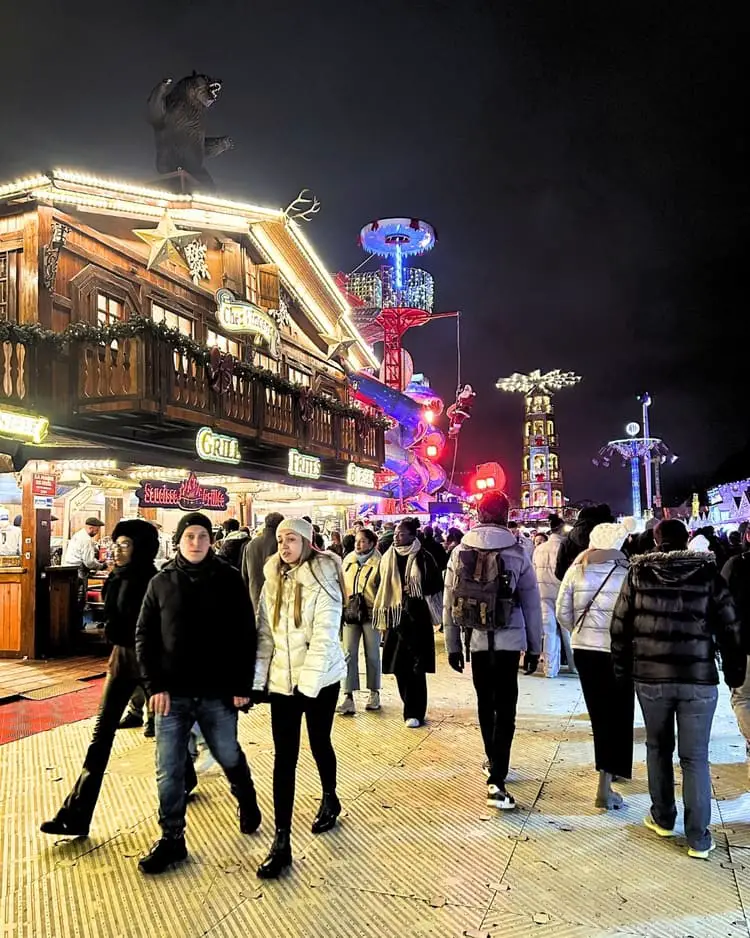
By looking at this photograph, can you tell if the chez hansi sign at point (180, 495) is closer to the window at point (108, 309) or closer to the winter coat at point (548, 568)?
the window at point (108, 309)

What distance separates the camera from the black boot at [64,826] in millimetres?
4246

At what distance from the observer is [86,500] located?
16.1 m

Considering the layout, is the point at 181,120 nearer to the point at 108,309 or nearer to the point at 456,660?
the point at 108,309

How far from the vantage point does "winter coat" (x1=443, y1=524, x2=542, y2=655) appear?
16.0 feet

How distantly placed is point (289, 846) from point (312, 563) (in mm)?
1610

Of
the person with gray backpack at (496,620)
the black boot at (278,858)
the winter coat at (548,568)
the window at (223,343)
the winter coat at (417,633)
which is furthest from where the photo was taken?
the window at (223,343)

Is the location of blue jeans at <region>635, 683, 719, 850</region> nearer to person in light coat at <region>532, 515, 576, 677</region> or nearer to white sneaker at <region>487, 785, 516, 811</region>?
white sneaker at <region>487, 785, 516, 811</region>

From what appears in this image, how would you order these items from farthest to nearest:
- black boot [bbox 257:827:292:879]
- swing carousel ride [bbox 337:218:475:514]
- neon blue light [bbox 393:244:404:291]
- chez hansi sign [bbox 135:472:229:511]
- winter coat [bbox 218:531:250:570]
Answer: neon blue light [bbox 393:244:404:291] < swing carousel ride [bbox 337:218:475:514] < chez hansi sign [bbox 135:472:229:511] < winter coat [bbox 218:531:250:570] < black boot [bbox 257:827:292:879]

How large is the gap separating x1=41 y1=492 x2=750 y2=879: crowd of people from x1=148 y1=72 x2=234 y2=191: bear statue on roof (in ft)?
36.9

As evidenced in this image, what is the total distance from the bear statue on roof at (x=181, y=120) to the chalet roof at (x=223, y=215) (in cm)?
82

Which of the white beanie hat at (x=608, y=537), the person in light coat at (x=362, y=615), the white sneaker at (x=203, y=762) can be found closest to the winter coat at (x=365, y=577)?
the person in light coat at (x=362, y=615)

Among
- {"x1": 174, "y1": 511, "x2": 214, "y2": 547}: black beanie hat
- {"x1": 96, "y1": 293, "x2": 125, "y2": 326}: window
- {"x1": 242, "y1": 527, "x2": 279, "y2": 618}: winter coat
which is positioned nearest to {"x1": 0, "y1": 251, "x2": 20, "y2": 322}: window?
{"x1": 96, "y1": 293, "x2": 125, "y2": 326}: window

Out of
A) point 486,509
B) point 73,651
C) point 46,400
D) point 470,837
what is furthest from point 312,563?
point 73,651

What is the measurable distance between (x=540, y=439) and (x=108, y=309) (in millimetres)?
102242
